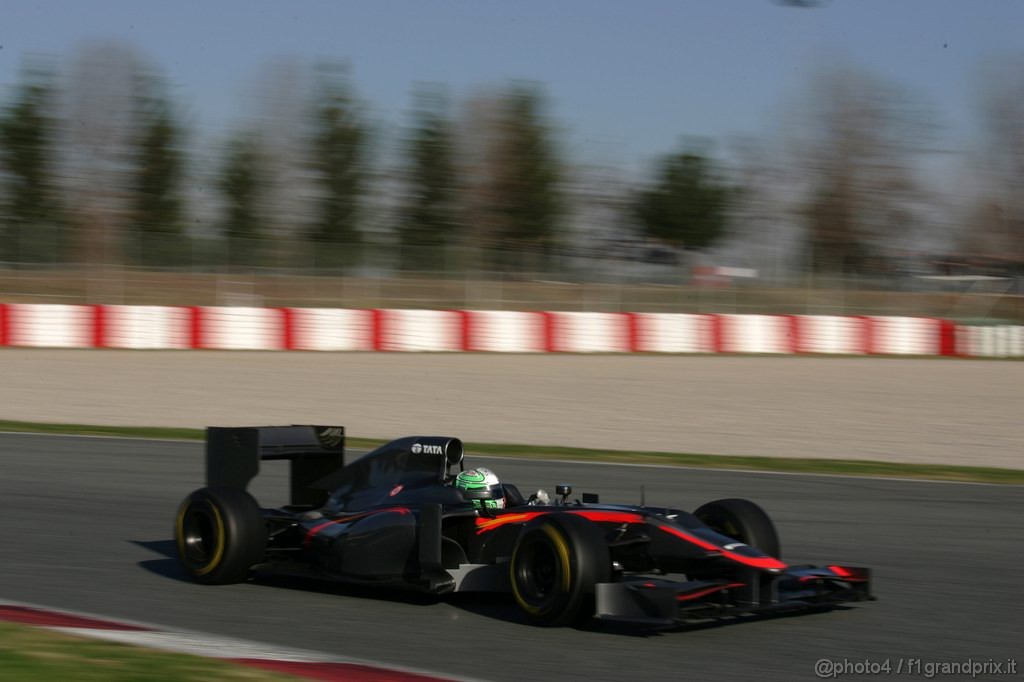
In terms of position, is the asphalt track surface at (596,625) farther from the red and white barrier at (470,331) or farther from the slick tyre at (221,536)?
the red and white barrier at (470,331)

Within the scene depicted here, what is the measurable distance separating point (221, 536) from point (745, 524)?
261 cm

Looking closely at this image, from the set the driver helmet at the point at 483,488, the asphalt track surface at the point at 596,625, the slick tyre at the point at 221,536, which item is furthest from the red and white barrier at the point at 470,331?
the driver helmet at the point at 483,488

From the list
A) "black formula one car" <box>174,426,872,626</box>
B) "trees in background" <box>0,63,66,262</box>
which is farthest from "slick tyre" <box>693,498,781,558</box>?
"trees in background" <box>0,63,66,262</box>

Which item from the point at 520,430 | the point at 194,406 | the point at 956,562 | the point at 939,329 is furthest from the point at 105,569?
the point at 939,329

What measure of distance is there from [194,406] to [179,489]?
22.5 ft

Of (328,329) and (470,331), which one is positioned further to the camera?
(470,331)

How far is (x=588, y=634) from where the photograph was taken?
525cm

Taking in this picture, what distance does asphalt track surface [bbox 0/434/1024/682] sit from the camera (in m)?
4.92

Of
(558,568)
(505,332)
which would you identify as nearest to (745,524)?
(558,568)

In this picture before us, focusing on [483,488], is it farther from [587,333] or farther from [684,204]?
[684,204]

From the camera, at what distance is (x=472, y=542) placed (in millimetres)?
5859

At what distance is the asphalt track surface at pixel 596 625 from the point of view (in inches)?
194

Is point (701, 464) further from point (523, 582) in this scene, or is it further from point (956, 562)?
point (523, 582)

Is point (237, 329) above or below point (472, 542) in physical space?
above
